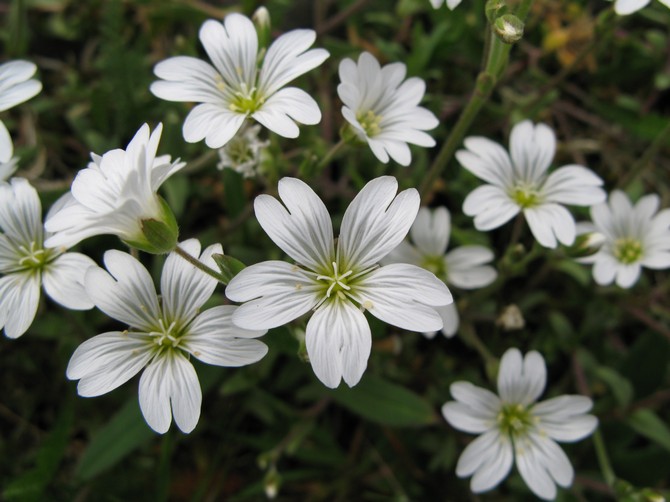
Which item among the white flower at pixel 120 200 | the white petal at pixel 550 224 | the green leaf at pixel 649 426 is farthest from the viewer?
the green leaf at pixel 649 426

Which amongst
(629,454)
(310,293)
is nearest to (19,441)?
(310,293)

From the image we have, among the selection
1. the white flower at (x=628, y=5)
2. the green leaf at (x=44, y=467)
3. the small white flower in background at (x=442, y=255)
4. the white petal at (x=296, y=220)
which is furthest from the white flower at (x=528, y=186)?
the green leaf at (x=44, y=467)

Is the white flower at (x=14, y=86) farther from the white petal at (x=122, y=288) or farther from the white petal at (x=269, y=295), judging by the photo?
the white petal at (x=269, y=295)

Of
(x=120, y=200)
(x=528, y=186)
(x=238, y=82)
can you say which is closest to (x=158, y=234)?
(x=120, y=200)

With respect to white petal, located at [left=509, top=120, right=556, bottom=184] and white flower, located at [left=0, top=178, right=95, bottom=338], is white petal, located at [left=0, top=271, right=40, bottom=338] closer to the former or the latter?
white flower, located at [left=0, top=178, right=95, bottom=338]

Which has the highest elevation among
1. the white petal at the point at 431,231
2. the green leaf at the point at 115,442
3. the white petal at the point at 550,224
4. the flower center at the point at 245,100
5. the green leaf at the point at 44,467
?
the flower center at the point at 245,100
